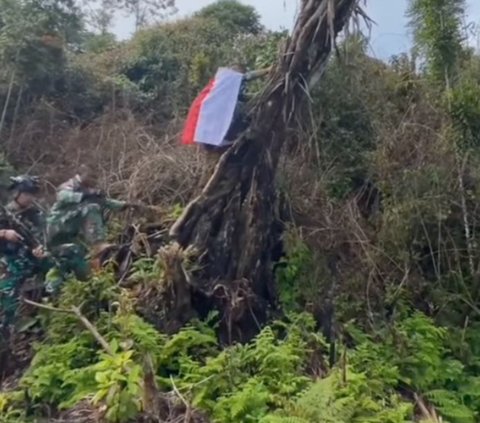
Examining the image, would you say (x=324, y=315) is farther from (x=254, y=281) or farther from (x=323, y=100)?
(x=323, y=100)

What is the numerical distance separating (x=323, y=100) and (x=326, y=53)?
2287 millimetres

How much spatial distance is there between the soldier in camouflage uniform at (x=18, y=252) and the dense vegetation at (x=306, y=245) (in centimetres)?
29

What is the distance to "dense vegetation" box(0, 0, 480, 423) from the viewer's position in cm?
761

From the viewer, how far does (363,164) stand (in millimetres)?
11141

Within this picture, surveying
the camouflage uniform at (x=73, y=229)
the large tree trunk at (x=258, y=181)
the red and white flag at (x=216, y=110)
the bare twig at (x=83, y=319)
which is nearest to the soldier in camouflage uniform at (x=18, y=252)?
the camouflage uniform at (x=73, y=229)

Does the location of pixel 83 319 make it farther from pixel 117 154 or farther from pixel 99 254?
pixel 117 154

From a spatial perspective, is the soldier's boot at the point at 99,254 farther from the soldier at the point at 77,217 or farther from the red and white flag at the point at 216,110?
the red and white flag at the point at 216,110

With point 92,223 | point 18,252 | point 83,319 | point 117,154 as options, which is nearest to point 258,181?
point 92,223

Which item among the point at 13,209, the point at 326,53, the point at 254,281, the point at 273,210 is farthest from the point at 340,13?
the point at 13,209

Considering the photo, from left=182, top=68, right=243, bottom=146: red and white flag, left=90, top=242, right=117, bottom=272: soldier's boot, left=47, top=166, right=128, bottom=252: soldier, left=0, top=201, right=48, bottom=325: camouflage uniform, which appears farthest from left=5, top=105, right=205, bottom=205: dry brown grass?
left=0, top=201, right=48, bottom=325: camouflage uniform

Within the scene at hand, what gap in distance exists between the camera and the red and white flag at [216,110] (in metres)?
9.62

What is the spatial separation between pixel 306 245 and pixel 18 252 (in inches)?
106

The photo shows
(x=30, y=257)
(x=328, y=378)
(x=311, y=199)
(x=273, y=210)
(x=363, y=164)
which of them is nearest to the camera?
(x=328, y=378)

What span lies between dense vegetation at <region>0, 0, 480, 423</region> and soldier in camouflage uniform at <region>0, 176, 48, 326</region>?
287 millimetres
